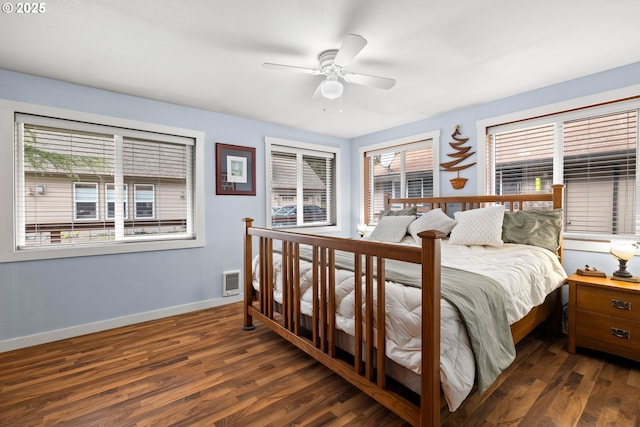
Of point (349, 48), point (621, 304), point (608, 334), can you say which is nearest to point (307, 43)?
point (349, 48)

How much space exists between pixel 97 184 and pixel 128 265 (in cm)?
84

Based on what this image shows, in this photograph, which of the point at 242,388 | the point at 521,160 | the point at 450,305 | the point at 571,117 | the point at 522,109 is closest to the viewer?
the point at 450,305

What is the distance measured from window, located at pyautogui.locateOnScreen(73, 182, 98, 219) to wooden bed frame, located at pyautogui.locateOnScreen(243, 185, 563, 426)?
1503 millimetres

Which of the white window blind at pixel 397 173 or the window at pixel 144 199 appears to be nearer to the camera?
the window at pixel 144 199

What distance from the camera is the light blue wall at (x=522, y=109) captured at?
2.47 metres

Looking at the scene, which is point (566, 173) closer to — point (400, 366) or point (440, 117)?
point (440, 117)

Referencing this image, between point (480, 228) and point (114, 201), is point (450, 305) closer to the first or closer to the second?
point (480, 228)

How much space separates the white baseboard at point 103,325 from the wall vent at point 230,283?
0.08 metres

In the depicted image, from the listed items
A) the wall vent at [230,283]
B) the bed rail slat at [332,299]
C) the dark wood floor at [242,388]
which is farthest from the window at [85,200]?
the bed rail slat at [332,299]

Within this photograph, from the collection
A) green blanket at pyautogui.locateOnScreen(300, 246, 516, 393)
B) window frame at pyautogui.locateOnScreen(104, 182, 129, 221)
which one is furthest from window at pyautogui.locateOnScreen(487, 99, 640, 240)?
window frame at pyautogui.locateOnScreen(104, 182, 129, 221)

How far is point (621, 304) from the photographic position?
2.09m

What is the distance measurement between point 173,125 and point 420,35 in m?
2.62

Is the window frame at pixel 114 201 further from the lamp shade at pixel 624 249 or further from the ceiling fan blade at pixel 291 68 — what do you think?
the lamp shade at pixel 624 249

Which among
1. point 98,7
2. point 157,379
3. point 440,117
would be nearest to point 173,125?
point 98,7
